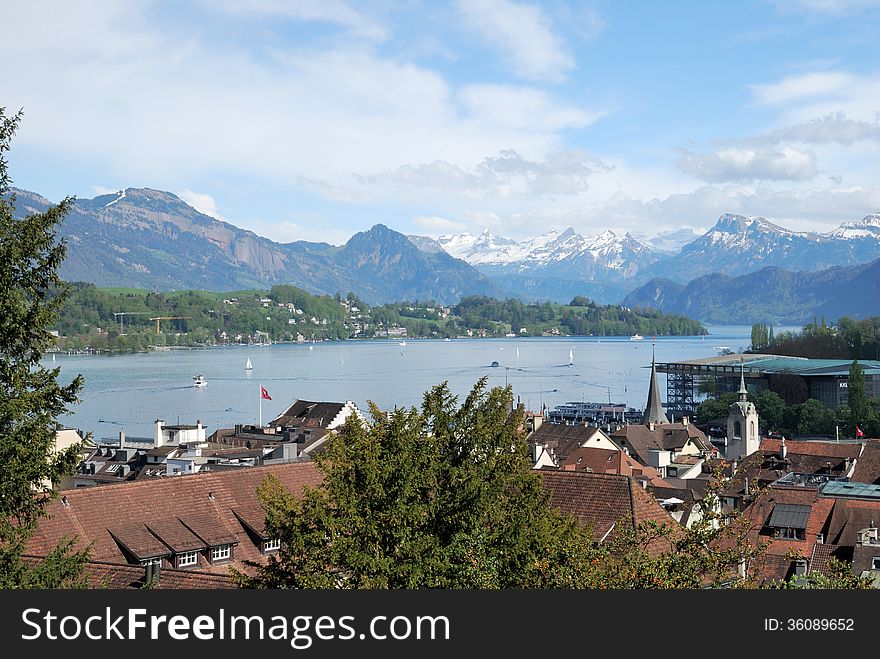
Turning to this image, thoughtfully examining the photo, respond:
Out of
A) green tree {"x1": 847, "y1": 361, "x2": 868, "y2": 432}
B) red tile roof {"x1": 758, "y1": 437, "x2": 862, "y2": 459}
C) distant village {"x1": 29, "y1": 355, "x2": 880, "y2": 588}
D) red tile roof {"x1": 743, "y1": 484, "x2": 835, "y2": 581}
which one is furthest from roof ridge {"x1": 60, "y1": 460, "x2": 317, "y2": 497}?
green tree {"x1": 847, "y1": 361, "x2": 868, "y2": 432}

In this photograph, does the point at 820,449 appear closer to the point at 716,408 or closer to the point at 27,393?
the point at 716,408

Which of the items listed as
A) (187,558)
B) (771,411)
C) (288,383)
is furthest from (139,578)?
(288,383)

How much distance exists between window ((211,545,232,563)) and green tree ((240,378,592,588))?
5765mm

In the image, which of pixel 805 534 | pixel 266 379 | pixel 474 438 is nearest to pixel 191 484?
pixel 474 438

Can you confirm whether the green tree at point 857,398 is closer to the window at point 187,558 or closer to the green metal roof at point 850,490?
the green metal roof at point 850,490

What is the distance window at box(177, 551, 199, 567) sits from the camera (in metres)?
17.4

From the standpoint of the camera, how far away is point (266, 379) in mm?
146125

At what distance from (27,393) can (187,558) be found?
25.8 feet

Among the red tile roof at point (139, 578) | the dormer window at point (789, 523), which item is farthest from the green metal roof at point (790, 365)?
the red tile roof at point (139, 578)

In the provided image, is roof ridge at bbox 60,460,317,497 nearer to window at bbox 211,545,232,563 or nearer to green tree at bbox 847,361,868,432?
window at bbox 211,545,232,563

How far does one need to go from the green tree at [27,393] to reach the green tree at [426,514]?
2.56m

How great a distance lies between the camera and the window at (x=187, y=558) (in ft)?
57.2

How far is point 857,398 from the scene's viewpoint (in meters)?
76.8

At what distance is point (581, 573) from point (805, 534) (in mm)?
21943
